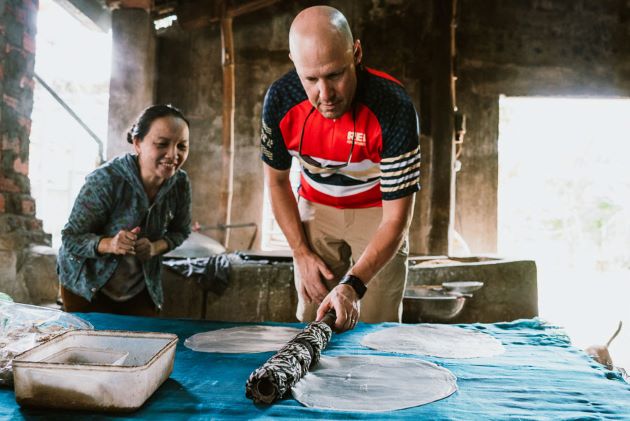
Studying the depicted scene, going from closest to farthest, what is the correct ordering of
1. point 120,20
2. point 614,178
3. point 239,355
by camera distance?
point 239,355 → point 120,20 → point 614,178

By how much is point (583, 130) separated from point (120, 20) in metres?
13.3

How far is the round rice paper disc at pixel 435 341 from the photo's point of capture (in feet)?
5.17

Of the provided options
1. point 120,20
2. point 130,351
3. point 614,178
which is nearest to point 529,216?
point 614,178

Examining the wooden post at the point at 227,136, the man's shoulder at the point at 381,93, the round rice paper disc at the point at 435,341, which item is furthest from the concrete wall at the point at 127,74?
the round rice paper disc at the point at 435,341

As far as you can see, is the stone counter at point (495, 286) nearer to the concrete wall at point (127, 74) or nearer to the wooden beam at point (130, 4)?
the concrete wall at point (127, 74)

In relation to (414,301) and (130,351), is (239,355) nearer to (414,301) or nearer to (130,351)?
(130,351)

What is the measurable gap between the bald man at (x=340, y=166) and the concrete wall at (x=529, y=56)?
4272 millimetres

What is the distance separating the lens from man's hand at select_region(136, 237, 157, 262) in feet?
7.69

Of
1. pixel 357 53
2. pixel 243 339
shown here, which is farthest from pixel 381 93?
pixel 243 339

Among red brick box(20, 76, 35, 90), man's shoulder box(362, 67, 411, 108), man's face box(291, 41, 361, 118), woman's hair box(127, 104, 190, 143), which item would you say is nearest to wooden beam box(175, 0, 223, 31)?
red brick box(20, 76, 35, 90)

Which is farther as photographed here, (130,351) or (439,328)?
(439,328)

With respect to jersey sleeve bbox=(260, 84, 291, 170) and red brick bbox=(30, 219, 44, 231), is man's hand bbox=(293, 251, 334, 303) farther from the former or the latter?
red brick bbox=(30, 219, 44, 231)

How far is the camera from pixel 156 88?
21.2 feet

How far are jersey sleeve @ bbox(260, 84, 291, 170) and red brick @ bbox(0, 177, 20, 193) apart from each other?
8.04ft
